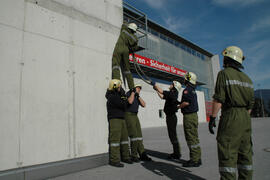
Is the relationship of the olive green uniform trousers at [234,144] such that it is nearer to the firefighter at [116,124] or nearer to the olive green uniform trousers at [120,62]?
the firefighter at [116,124]

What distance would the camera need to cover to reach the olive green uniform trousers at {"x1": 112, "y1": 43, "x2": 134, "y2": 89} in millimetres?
4629

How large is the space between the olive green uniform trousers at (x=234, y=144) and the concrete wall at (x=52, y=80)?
8.77ft

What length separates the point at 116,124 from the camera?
4.12 meters

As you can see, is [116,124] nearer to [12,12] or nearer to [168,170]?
[168,170]

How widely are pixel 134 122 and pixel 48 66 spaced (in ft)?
7.61

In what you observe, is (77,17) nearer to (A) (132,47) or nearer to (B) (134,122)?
(A) (132,47)

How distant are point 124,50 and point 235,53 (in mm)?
2896

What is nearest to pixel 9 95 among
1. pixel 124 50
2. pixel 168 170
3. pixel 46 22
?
pixel 46 22

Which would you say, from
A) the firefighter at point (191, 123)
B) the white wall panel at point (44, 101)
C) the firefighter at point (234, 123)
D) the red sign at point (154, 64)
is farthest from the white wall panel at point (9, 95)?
the red sign at point (154, 64)

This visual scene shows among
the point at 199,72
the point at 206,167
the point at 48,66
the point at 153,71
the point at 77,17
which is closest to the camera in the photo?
the point at 48,66

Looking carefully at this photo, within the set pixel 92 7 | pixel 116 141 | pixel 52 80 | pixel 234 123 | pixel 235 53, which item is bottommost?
pixel 116 141

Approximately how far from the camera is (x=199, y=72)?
34.3 metres

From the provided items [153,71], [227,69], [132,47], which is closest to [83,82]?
[132,47]

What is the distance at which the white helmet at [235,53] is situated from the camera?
2558mm
